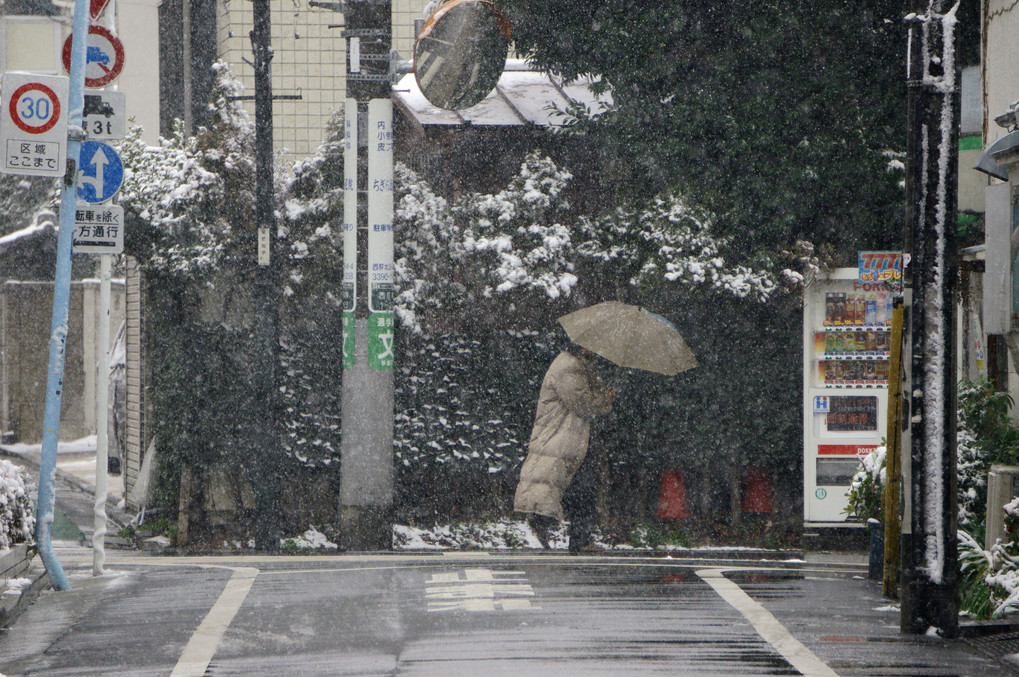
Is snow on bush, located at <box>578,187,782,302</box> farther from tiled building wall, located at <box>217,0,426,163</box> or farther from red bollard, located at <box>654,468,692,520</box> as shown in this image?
tiled building wall, located at <box>217,0,426,163</box>

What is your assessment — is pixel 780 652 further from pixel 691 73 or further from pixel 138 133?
pixel 138 133

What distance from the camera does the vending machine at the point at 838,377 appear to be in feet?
37.2

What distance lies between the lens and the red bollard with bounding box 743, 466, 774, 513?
1294 cm

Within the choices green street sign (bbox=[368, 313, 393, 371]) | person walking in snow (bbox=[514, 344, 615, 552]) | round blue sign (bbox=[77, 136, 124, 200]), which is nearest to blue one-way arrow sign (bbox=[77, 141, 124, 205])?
round blue sign (bbox=[77, 136, 124, 200])

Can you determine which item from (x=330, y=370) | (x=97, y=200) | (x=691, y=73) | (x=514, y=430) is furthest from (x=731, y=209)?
(x=97, y=200)

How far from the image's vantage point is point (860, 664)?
228 inches

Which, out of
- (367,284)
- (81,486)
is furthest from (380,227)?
(81,486)

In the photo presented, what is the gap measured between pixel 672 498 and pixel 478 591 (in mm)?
5573

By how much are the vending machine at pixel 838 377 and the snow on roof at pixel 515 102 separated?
385 centimetres

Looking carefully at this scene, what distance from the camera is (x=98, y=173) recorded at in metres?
8.88

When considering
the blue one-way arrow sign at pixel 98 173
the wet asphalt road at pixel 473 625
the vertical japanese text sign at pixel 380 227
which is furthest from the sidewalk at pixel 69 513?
the vertical japanese text sign at pixel 380 227

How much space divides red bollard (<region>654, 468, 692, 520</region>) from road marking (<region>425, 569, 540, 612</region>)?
4.61 m

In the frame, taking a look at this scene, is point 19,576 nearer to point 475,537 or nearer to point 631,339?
point 631,339

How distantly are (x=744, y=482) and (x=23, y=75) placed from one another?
8.39 m
